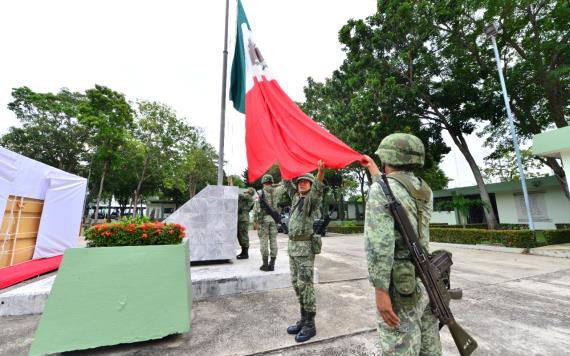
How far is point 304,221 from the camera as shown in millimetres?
2744

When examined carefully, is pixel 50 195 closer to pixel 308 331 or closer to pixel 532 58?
pixel 308 331

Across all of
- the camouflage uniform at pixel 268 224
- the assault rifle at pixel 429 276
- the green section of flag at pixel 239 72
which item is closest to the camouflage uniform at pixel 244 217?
the camouflage uniform at pixel 268 224

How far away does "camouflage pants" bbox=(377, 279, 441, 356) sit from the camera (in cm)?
136

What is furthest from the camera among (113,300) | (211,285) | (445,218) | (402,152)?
(445,218)

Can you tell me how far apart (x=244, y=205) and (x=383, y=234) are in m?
4.87

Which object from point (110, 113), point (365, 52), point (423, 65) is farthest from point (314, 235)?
point (110, 113)

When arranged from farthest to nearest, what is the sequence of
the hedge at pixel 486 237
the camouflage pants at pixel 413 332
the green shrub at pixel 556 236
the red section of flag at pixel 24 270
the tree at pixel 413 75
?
the tree at pixel 413 75
the green shrub at pixel 556 236
the hedge at pixel 486 237
the red section of flag at pixel 24 270
the camouflage pants at pixel 413 332

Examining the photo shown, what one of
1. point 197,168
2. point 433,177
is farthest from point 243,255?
point 433,177

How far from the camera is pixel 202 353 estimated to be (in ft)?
7.47

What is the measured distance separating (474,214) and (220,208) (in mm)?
21194

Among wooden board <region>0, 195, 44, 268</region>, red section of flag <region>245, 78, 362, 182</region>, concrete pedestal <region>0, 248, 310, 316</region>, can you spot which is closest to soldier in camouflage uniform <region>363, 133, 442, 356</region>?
red section of flag <region>245, 78, 362, 182</region>

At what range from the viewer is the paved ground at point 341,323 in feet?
7.68

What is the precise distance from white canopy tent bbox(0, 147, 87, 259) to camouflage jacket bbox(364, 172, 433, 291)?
672cm

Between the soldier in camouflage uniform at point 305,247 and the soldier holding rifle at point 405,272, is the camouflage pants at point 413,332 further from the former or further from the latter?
the soldier in camouflage uniform at point 305,247
